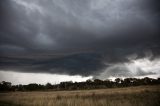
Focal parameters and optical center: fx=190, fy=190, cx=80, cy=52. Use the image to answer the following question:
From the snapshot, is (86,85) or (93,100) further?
(86,85)

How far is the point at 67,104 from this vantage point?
2123 centimetres

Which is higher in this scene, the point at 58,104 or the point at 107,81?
the point at 107,81

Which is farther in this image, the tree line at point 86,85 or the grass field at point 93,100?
the tree line at point 86,85

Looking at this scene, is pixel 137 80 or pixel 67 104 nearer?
pixel 67 104

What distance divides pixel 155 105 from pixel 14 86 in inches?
5767

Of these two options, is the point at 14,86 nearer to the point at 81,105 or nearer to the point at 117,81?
the point at 117,81

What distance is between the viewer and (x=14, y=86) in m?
150

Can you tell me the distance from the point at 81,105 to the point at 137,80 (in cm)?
14448

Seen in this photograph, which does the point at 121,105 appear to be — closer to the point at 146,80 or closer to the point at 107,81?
the point at 146,80

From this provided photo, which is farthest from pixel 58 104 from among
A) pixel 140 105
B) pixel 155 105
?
pixel 155 105

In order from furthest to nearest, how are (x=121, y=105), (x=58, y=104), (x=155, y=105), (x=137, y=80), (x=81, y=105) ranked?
(x=137, y=80), (x=58, y=104), (x=81, y=105), (x=121, y=105), (x=155, y=105)

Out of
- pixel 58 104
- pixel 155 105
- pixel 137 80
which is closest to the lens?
pixel 155 105

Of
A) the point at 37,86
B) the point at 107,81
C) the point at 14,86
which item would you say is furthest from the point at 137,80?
the point at 14,86

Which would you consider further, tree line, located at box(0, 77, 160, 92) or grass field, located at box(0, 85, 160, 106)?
tree line, located at box(0, 77, 160, 92)
